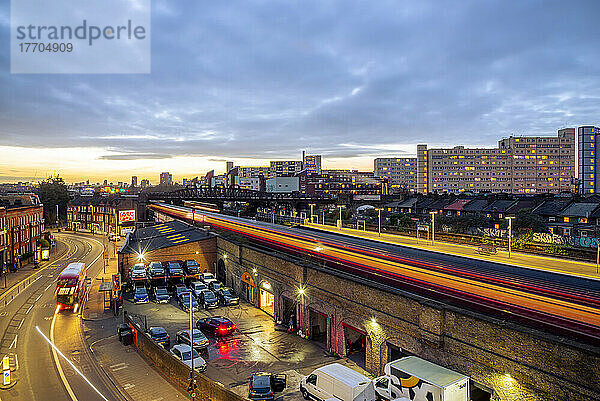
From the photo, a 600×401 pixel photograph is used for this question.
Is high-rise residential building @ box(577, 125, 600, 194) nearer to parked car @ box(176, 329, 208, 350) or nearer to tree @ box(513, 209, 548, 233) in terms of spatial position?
tree @ box(513, 209, 548, 233)

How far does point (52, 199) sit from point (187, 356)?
376ft

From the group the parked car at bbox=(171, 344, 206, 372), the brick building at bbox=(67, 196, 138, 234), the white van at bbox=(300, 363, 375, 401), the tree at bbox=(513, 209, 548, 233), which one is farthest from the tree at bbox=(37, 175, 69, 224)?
the white van at bbox=(300, 363, 375, 401)

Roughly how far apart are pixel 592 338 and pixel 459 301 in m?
5.31

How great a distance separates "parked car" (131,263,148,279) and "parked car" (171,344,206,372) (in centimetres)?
1818

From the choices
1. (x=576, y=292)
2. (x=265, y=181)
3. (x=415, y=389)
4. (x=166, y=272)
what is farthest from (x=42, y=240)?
(x=265, y=181)

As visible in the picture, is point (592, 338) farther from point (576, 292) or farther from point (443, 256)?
point (443, 256)

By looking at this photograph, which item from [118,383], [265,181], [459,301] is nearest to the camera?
[459,301]

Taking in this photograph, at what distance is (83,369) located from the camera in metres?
22.3

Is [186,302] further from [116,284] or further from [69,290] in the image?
[69,290]

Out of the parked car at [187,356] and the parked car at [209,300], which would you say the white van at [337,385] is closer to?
the parked car at [187,356]

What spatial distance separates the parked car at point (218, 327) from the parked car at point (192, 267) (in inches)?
531

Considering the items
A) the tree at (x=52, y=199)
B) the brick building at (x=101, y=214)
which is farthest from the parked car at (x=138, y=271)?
the tree at (x=52, y=199)

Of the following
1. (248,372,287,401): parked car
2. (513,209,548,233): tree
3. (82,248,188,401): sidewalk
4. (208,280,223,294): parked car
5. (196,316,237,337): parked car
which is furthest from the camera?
(513,209,548,233): tree

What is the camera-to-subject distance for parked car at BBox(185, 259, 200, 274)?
134ft
